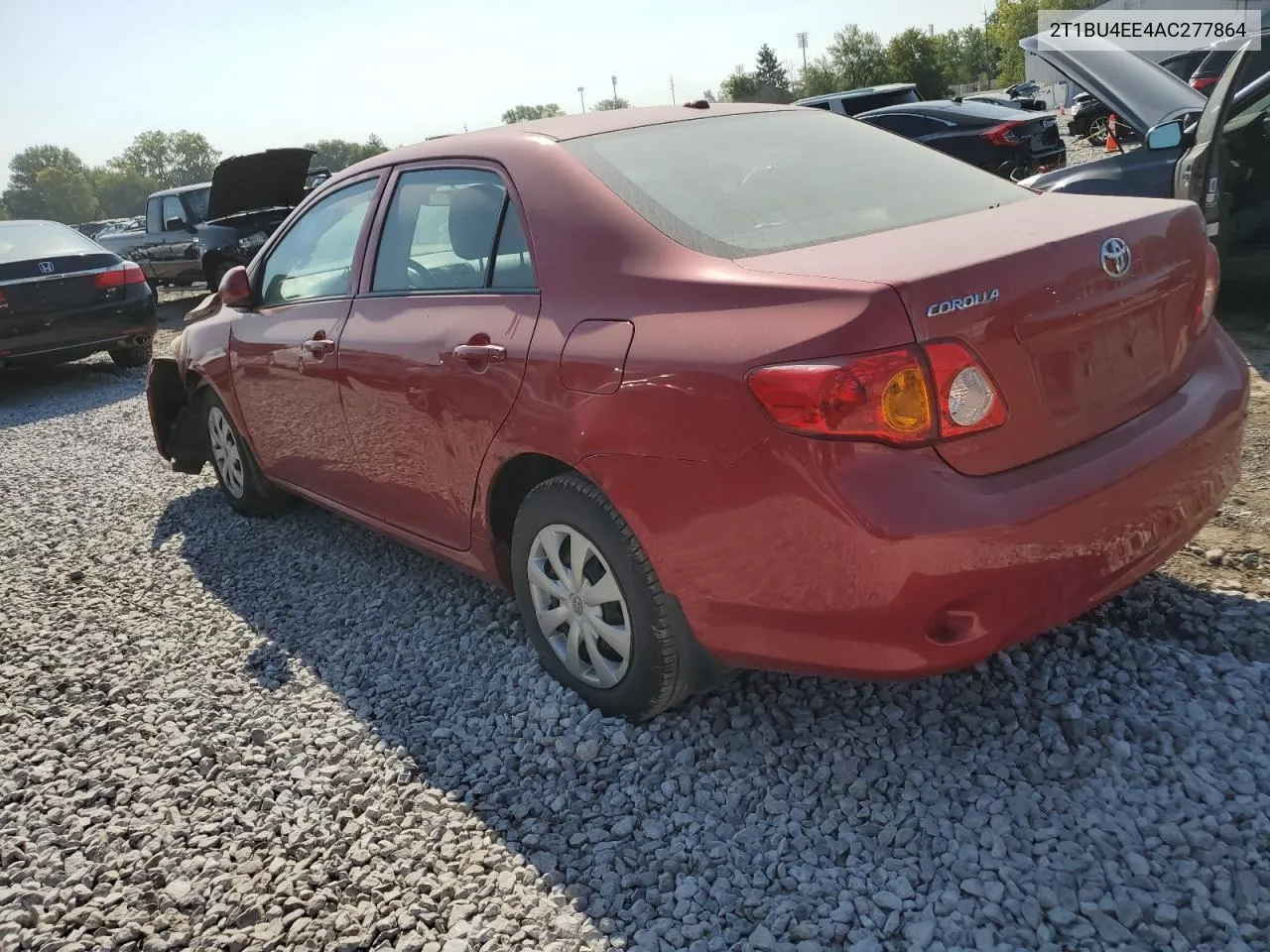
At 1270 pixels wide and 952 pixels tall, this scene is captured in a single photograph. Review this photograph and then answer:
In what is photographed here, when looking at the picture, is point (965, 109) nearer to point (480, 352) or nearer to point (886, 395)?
point (480, 352)

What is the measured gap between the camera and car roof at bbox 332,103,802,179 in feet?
10.2

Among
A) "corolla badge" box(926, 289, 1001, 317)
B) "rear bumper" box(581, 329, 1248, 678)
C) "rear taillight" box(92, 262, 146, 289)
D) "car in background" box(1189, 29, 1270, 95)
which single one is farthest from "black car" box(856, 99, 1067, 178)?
"corolla badge" box(926, 289, 1001, 317)

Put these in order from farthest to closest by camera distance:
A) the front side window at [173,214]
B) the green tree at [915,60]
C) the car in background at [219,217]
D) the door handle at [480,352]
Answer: the green tree at [915,60] < the front side window at [173,214] < the car in background at [219,217] < the door handle at [480,352]

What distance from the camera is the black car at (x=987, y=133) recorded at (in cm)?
1234

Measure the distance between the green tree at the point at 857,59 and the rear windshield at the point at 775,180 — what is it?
77991mm

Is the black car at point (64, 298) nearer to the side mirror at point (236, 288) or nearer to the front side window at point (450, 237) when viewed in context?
the side mirror at point (236, 288)

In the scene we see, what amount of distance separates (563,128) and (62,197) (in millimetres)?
152838

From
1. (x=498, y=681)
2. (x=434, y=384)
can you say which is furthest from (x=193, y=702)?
(x=434, y=384)

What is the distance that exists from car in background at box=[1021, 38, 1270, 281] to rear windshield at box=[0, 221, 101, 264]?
8458 mm

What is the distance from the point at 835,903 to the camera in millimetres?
2125

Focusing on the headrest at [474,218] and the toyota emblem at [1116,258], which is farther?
the headrest at [474,218]

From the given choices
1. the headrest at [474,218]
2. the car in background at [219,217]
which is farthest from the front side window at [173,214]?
the headrest at [474,218]

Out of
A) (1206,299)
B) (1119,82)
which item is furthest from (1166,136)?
(1206,299)

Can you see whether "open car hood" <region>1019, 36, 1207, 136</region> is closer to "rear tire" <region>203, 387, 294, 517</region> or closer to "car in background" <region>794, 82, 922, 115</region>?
"rear tire" <region>203, 387, 294, 517</region>
